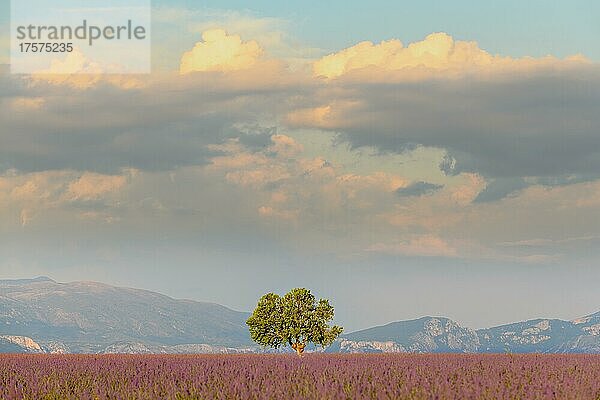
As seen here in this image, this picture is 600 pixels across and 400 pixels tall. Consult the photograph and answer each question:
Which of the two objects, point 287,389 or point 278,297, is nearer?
point 287,389

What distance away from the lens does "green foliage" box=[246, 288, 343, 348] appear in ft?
113

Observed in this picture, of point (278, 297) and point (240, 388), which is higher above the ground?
point (278, 297)

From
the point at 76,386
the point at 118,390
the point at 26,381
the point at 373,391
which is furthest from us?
the point at 26,381

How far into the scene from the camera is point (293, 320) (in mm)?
34219

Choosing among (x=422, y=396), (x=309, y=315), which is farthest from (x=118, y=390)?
(x=309, y=315)

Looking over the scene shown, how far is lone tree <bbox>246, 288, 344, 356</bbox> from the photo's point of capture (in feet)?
113

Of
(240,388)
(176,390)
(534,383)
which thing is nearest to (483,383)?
(534,383)

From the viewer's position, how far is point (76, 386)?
14.5 meters

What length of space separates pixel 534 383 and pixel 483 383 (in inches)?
55.6

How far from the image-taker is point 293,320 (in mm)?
34219

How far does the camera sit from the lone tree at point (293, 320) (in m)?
34.3

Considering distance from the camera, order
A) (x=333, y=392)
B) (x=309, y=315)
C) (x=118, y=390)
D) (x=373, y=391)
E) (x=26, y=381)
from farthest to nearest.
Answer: (x=309, y=315), (x=26, y=381), (x=118, y=390), (x=373, y=391), (x=333, y=392)

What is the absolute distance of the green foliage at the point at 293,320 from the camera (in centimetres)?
3431

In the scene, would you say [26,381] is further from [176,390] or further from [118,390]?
[176,390]
